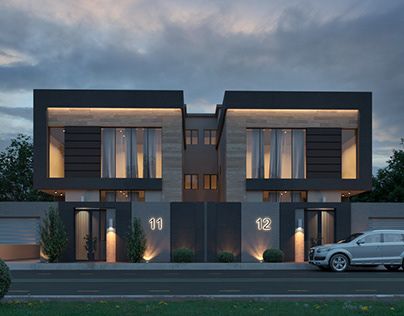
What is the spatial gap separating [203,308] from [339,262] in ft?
44.9

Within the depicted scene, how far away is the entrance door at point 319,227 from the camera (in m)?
29.3

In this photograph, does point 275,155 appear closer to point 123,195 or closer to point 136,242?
point 123,195

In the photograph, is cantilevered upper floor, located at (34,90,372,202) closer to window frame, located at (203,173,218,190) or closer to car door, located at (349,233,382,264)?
car door, located at (349,233,382,264)

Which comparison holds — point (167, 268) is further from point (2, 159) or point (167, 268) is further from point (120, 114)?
point (2, 159)

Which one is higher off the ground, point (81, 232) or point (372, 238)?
point (372, 238)

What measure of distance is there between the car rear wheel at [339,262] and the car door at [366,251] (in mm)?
305

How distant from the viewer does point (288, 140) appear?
3272cm

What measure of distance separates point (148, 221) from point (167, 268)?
3939mm

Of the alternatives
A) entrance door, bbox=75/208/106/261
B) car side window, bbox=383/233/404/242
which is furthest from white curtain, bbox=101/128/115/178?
car side window, bbox=383/233/404/242

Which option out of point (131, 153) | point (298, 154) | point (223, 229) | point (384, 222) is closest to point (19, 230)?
point (131, 153)

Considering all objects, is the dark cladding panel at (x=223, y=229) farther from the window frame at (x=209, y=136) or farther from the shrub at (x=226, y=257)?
the window frame at (x=209, y=136)

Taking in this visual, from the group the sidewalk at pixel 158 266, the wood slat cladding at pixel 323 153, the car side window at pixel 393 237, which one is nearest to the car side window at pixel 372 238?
the car side window at pixel 393 237

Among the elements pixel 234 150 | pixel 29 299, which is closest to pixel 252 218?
pixel 234 150

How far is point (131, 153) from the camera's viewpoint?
32.6 meters
